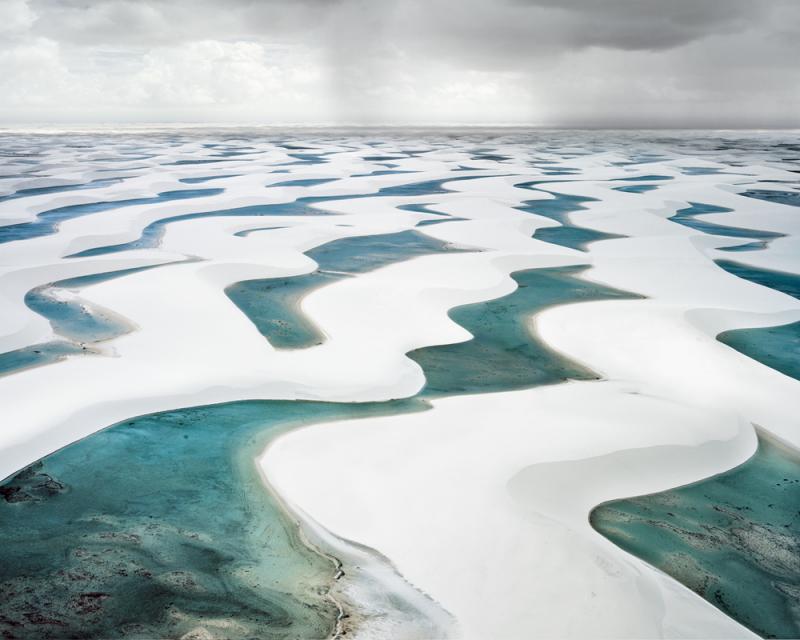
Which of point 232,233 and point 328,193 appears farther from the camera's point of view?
point 328,193

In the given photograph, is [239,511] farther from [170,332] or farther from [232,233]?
[232,233]

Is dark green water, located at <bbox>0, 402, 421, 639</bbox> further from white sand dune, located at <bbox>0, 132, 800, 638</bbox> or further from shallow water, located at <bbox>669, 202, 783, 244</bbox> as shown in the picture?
shallow water, located at <bbox>669, 202, 783, 244</bbox>

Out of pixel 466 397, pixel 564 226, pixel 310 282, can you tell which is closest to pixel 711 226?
pixel 564 226

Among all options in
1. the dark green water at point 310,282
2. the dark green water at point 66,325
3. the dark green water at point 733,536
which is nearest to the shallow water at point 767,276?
the dark green water at point 310,282

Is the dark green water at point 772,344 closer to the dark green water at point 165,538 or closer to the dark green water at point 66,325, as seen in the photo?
the dark green water at point 165,538

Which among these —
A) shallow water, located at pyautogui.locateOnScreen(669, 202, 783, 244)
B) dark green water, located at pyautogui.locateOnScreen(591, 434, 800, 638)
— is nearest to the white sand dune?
dark green water, located at pyautogui.locateOnScreen(591, 434, 800, 638)

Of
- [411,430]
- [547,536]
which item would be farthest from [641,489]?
[411,430]
